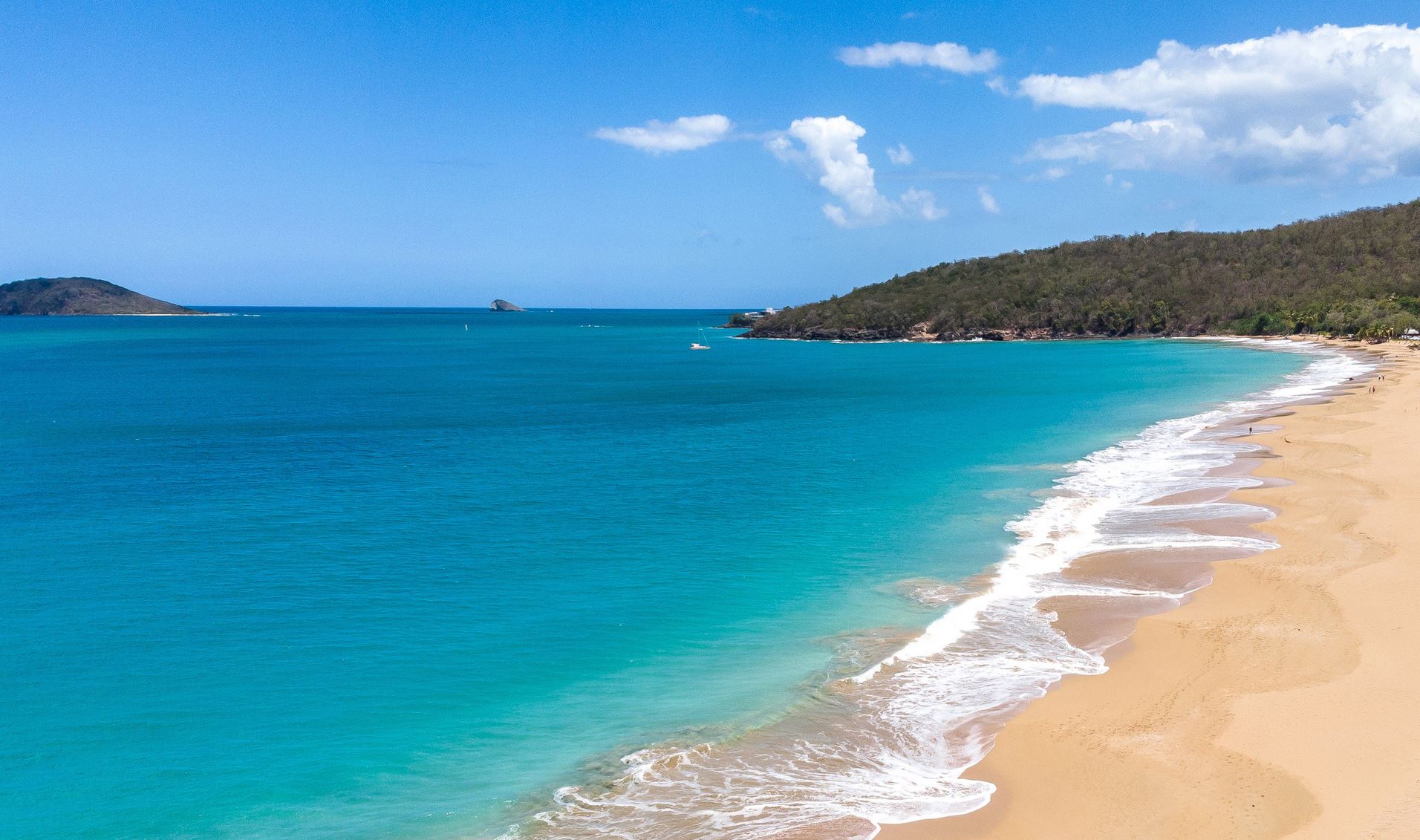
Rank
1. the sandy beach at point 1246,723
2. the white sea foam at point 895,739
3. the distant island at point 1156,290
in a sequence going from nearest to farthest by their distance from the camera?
the sandy beach at point 1246,723 → the white sea foam at point 895,739 → the distant island at point 1156,290

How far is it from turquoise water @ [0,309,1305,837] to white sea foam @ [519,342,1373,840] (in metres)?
0.66

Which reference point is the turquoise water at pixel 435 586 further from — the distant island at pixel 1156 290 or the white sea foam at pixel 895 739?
the distant island at pixel 1156 290

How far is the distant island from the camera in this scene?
110 metres

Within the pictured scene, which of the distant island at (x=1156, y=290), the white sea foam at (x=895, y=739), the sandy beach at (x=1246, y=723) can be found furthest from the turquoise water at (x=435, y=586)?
the distant island at (x=1156, y=290)

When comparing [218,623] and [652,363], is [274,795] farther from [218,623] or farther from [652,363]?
[652,363]

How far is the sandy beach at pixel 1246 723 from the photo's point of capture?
10094 mm

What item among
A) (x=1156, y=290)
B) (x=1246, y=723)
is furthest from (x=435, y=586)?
(x=1156, y=290)

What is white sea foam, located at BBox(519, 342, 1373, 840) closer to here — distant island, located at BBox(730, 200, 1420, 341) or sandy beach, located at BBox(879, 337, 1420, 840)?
sandy beach, located at BBox(879, 337, 1420, 840)

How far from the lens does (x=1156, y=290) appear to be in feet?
413

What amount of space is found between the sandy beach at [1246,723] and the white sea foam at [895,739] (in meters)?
0.48

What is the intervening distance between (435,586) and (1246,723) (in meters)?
14.5

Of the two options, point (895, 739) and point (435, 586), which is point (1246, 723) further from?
point (435, 586)

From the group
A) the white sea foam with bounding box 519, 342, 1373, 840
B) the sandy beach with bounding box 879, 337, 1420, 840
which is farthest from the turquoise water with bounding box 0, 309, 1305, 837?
the sandy beach with bounding box 879, 337, 1420, 840

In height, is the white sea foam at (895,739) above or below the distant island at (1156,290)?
below
